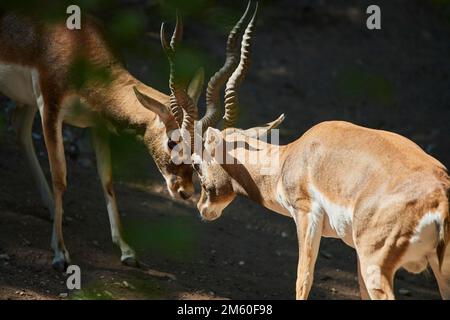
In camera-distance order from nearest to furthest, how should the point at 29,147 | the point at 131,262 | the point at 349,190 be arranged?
the point at 349,190 → the point at 131,262 → the point at 29,147

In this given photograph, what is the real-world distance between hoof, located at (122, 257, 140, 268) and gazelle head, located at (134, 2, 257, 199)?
2.26 feet

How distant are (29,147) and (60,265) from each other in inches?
65.9

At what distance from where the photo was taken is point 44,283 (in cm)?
612

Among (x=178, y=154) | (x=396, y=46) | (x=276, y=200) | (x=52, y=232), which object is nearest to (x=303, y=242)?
(x=276, y=200)

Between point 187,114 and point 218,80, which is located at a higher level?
point 218,80

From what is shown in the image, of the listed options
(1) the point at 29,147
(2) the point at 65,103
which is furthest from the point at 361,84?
(1) the point at 29,147

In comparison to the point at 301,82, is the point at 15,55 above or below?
above

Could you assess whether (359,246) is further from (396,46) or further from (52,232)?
(396,46)

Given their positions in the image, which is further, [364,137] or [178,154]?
[178,154]

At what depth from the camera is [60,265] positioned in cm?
644

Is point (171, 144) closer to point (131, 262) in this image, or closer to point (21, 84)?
point (131, 262)

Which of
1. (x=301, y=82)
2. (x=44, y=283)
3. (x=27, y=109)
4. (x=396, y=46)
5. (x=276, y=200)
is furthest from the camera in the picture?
(x=396, y=46)

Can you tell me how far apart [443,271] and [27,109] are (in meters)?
4.61

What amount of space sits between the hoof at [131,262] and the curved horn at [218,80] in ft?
4.84
